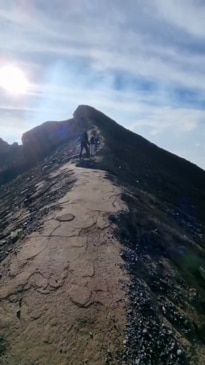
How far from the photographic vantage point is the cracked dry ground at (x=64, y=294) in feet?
27.2

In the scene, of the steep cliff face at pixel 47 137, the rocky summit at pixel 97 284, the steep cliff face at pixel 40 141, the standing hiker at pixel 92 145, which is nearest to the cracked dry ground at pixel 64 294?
the rocky summit at pixel 97 284

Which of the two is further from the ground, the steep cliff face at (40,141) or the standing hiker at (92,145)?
the standing hiker at (92,145)

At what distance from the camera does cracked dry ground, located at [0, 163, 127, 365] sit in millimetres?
8297

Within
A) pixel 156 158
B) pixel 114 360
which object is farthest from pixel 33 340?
pixel 156 158

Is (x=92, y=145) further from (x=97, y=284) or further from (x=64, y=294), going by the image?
(x=64, y=294)

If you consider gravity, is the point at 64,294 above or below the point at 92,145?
below

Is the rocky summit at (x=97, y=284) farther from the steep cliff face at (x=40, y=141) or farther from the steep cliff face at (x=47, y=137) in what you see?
the steep cliff face at (x=47, y=137)

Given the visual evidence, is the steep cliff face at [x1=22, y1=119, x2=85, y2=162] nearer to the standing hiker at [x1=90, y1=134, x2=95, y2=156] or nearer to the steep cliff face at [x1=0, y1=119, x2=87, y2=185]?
the steep cliff face at [x1=0, y1=119, x2=87, y2=185]

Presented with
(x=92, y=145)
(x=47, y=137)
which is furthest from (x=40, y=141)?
(x=92, y=145)

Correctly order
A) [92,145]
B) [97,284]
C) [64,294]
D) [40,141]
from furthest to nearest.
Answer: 1. [40,141]
2. [92,145]
3. [97,284]
4. [64,294]

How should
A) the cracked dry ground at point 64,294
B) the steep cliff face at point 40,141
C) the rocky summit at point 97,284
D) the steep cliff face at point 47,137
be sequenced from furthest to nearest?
1. the steep cliff face at point 47,137
2. the steep cliff face at point 40,141
3. the rocky summit at point 97,284
4. the cracked dry ground at point 64,294

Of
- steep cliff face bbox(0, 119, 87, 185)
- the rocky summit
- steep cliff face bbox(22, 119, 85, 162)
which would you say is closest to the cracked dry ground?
the rocky summit

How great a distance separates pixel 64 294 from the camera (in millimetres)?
9711

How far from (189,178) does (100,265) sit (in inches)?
1139
